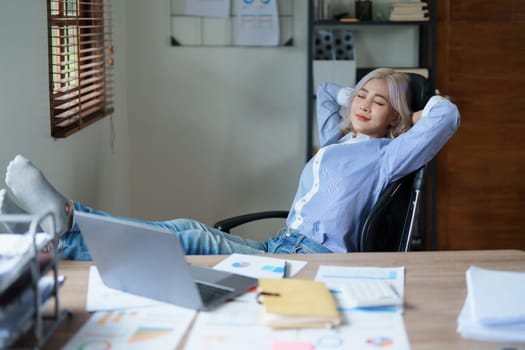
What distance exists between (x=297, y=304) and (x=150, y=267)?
318 millimetres

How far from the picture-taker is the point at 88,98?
371 centimetres

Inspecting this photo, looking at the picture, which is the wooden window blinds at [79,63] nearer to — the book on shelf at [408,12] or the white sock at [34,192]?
the white sock at [34,192]

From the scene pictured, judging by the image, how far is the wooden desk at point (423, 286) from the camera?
162cm

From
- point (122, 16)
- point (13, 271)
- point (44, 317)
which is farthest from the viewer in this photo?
point (122, 16)

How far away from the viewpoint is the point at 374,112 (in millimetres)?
3076

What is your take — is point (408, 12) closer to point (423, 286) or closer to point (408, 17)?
point (408, 17)

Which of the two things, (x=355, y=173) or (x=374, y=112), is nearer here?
(x=355, y=173)

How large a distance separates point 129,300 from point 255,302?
273 mm

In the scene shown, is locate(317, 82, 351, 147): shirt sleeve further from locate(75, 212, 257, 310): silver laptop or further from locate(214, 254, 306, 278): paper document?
locate(75, 212, 257, 310): silver laptop

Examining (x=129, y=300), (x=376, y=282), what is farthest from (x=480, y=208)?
(x=129, y=300)

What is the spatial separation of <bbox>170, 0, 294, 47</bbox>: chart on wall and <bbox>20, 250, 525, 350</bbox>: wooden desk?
253 cm

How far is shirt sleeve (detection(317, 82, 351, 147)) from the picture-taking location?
3266 mm

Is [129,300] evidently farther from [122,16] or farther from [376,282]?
[122,16]

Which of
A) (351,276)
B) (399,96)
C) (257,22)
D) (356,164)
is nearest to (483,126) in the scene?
(257,22)
